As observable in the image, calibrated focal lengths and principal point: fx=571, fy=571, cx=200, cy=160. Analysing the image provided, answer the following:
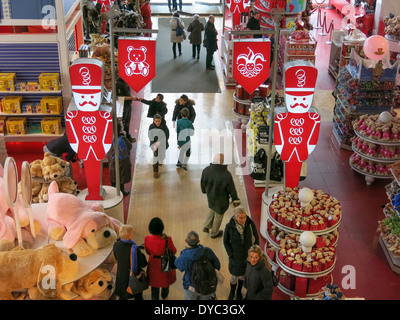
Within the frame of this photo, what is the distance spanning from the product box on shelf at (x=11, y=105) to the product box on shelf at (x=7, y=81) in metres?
0.19

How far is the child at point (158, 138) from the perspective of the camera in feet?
32.1

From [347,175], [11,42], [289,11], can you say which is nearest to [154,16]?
[289,11]

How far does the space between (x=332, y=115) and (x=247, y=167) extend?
3.32 metres

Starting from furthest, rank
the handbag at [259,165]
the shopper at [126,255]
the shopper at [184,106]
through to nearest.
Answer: the shopper at [184,106]
the handbag at [259,165]
the shopper at [126,255]

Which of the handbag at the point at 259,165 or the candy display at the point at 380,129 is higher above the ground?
the candy display at the point at 380,129

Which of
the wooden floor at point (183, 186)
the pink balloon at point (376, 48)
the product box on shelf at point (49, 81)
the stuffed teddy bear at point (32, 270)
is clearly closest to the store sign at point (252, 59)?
the wooden floor at point (183, 186)

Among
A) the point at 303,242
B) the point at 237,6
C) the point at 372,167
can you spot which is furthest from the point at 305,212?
the point at 237,6

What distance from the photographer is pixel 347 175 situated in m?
10.2

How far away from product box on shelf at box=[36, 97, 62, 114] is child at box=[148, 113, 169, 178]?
1.84 m

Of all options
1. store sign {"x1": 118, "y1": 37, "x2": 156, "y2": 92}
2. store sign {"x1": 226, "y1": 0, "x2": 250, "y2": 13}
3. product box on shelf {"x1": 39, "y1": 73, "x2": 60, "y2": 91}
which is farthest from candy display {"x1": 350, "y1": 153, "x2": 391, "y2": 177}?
store sign {"x1": 226, "y1": 0, "x2": 250, "y2": 13}

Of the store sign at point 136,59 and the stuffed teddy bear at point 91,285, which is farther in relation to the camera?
the store sign at point 136,59

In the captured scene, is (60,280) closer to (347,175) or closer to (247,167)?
(247,167)

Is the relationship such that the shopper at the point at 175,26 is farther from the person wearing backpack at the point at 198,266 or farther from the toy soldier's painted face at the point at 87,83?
the person wearing backpack at the point at 198,266

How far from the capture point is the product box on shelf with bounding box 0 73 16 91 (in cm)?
1018
